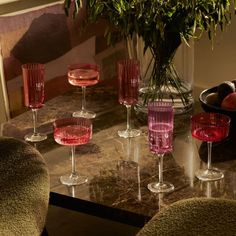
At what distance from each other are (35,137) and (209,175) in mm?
554

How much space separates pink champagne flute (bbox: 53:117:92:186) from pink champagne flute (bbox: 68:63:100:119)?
1.15 feet

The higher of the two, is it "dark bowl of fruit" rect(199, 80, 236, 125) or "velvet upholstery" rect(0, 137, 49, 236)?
"dark bowl of fruit" rect(199, 80, 236, 125)

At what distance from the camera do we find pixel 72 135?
1.44 metres

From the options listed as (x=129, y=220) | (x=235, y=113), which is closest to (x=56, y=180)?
(x=129, y=220)

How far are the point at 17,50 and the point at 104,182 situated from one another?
0.89m

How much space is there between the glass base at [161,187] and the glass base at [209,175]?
9 centimetres

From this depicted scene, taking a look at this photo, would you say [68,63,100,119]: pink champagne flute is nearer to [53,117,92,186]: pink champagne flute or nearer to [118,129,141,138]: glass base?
[118,129,141,138]: glass base

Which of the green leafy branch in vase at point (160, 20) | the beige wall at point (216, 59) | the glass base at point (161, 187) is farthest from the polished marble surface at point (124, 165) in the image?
the beige wall at point (216, 59)

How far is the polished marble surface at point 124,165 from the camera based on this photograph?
1.34 meters

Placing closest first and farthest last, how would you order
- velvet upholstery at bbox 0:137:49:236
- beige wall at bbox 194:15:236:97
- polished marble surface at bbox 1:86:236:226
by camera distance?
velvet upholstery at bbox 0:137:49:236
polished marble surface at bbox 1:86:236:226
beige wall at bbox 194:15:236:97

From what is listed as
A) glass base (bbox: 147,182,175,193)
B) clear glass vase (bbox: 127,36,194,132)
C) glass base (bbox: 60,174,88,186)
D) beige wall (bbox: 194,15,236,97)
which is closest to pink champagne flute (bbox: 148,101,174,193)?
glass base (bbox: 147,182,175,193)

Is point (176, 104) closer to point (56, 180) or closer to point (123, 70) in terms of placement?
point (123, 70)

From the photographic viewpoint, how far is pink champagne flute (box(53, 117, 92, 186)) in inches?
56.1

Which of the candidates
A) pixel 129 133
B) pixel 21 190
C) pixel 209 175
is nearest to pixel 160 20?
pixel 129 133
